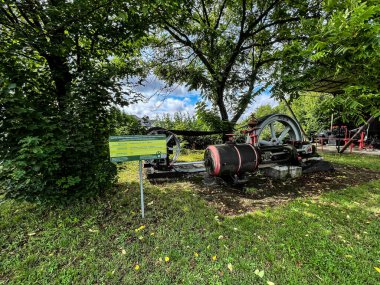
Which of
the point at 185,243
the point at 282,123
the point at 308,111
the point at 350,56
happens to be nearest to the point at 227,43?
the point at 282,123

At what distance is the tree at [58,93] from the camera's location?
7.55ft

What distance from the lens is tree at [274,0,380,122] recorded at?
1.59m

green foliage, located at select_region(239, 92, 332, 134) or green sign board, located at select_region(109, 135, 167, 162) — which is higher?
green foliage, located at select_region(239, 92, 332, 134)

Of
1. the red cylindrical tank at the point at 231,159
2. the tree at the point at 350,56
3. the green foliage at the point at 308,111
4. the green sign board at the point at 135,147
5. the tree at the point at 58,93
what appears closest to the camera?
the tree at the point at 350,56

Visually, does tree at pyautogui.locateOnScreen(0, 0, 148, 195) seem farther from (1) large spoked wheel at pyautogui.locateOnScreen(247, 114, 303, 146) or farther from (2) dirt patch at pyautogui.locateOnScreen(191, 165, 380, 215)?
(1) large spoked wheel at pyautogui.locateOnScreen(247, 114, 303, 146)

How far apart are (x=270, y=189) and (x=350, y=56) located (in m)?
2.97

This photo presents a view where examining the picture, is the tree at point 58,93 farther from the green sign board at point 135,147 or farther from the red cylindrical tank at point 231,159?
the red cylindrical tank at point 231,159

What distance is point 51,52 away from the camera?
2.68 m

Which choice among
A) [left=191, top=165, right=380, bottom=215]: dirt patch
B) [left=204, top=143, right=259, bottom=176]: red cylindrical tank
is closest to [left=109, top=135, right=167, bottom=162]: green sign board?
[left=204, top=143, right=259, bottom=176]: red cylindrical tank

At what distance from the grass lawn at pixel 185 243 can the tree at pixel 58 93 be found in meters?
0.62

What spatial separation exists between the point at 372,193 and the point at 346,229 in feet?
7.02

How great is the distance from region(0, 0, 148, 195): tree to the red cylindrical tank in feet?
6.55

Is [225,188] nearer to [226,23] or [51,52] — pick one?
[51,52]

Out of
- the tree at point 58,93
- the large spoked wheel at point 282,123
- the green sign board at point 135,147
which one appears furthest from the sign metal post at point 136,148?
the large spoked wheel at point 282,123
